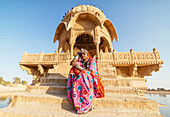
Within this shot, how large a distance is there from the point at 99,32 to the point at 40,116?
8461 mm

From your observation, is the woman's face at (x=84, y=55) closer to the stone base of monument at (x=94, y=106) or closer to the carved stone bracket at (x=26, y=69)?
the stone base of monument at (x=94, y=106)

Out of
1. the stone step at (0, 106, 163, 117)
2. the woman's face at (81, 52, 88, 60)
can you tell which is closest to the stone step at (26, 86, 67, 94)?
the stone step at (0, 106, 163, 117)

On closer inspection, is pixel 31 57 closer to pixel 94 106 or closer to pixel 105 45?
pixel 94 106

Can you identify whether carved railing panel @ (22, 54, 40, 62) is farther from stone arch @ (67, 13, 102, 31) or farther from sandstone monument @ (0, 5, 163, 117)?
stone arch @ (67, 13, 102, 31)

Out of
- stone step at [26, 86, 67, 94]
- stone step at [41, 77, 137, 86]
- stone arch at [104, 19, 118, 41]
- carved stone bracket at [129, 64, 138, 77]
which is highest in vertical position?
stone arch at [104, 19, 118, 41]

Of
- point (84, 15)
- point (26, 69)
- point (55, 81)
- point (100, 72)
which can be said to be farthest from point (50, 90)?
point (84, 15)

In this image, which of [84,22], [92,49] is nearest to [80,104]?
[84,22]

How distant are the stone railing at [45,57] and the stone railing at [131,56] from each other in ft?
11.6

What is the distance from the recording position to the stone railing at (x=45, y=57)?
300 inches

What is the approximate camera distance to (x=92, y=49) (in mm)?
14266

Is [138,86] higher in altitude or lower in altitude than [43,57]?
lower

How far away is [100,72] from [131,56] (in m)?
4.16

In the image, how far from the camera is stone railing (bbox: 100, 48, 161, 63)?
7.11 meters

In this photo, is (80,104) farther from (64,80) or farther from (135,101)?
(64,80)
